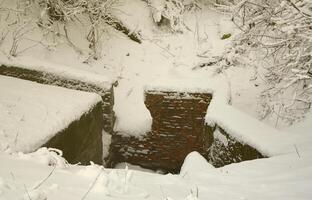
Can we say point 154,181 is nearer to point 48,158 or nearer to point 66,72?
point 48,158

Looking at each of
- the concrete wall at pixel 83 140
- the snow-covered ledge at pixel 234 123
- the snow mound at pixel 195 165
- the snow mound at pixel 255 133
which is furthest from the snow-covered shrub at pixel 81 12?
the snow mound at pixel 195 165

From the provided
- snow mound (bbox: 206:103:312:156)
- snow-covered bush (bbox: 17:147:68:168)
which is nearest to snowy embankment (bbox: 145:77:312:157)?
snow mound (bbox: 206:103:312:156)

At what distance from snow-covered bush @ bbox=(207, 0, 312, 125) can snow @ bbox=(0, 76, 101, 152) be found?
2194 millimetres

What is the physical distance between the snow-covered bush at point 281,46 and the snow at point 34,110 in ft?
7.20

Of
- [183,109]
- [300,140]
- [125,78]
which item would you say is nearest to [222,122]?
[300,140]

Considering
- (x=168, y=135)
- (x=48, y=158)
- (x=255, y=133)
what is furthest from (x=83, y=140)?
(x=255, y=133)

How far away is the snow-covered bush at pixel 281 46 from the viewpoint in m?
4.14

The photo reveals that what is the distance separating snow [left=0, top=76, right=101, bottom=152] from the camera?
441cm

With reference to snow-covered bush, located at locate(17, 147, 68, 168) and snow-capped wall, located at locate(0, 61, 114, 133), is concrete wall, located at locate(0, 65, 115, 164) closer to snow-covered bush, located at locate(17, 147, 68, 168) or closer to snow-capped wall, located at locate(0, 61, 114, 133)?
snow-capped wall, located at locate(0, 61, 114, 133)

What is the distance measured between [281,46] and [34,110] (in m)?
2.93

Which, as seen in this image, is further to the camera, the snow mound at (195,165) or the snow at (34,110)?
the snow at (34,110)

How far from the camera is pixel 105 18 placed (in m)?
8.90

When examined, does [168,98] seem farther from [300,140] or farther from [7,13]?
[7,13]

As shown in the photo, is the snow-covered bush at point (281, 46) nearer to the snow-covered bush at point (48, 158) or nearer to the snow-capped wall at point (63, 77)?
the snow-capped wall at point (63, 77)
